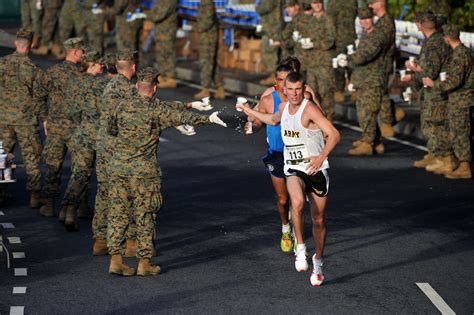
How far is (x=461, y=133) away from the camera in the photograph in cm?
1994

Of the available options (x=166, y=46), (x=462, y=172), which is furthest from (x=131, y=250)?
(x=166, y=46)

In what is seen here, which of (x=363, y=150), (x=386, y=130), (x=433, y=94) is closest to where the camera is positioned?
(x=433, y=94)

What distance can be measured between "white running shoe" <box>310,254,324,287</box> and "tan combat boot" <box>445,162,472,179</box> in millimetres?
6724

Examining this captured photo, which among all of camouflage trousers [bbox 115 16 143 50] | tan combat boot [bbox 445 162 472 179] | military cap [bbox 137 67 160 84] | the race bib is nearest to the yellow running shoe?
the race bib

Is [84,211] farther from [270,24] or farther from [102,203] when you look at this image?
[270,24]

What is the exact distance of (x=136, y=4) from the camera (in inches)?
1315

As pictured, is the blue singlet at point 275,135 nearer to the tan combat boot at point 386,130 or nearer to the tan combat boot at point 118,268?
the tan combat boot at point 118,268

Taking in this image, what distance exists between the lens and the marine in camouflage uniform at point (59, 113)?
16531 mm

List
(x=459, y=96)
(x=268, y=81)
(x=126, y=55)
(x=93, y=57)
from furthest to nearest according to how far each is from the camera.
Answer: (x=268, y=81)
(x=459, y=96)
(x=93, y=57)
(x=126, y=55)

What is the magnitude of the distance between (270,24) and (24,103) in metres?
12.8

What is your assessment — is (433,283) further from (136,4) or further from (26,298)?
(136,4)

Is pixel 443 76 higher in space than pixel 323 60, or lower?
higher

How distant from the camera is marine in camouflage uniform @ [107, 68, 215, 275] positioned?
1348 centimetres

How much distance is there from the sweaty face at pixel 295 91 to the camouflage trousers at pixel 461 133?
22.2 feet
